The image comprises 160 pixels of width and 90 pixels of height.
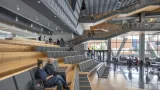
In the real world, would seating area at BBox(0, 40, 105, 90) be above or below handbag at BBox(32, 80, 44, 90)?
above

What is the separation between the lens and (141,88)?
31.1 ft

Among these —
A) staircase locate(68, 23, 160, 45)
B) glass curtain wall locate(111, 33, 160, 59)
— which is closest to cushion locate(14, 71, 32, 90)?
staircase locate(68, 23, 160, 45)

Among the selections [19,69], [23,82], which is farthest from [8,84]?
[19,69]

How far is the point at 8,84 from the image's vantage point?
8.12ft

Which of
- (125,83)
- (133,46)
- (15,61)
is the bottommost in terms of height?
(125,83)

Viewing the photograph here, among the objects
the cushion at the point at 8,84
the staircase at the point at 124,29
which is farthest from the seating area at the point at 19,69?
the staircase at the point at 124,29

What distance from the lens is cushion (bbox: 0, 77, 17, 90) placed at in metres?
2.35

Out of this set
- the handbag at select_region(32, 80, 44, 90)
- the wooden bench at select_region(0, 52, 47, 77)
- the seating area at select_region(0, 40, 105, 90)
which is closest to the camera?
the seating area at select_region(0, 40, 105, 90)

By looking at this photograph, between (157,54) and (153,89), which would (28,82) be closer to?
(153,89)

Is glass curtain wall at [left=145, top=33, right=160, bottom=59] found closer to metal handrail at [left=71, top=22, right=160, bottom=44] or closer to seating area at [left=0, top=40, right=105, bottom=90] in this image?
metal handrail at [left=71, top=22, right=160, bottom=44]

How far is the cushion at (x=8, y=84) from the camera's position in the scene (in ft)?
7.70

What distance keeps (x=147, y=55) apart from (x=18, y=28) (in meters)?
17.2

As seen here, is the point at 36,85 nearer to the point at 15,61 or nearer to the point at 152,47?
the point at 15,61

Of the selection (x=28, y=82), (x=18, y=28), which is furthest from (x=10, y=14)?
(x=28, y=82)
